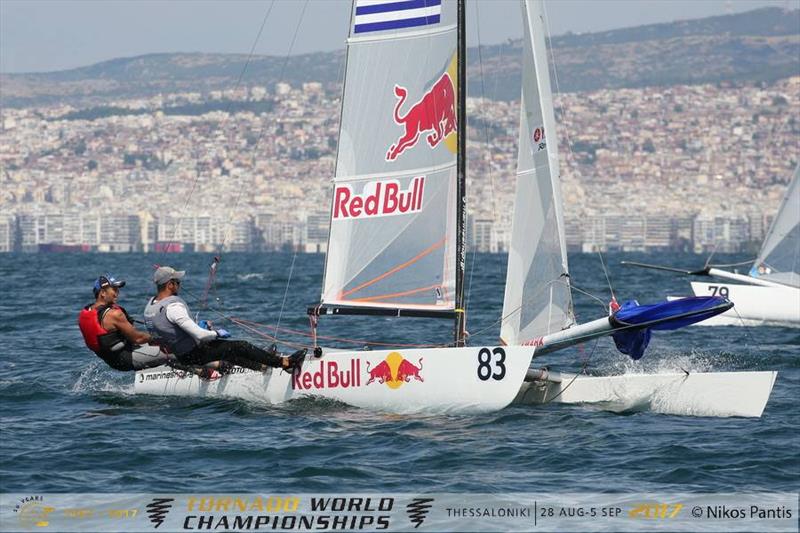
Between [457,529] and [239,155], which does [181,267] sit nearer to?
[457,529]

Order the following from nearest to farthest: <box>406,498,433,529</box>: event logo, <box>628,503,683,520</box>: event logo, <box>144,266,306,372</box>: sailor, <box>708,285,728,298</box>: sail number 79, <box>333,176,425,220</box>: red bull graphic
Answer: <box>406,498,433,529</box>: event logo < <box>628,503,683,520</box>: event logo < <box>144,266,306,372</box>: sailor < <box>333,176,425,220</box>: red bull graphic < <box>708,285,728,298</box>: sail number 79

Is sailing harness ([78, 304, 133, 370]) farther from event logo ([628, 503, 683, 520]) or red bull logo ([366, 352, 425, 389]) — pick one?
event logo ([628, 503, 683, 520])

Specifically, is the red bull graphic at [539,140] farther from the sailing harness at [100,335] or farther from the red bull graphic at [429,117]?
the sailing harness at [100,335]

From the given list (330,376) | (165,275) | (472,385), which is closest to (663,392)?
(472,385)

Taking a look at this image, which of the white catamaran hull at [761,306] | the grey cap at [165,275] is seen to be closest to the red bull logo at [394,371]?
the grey cap at [165,275]

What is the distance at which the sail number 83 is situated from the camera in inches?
439

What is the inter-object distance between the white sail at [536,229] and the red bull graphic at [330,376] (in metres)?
1.74

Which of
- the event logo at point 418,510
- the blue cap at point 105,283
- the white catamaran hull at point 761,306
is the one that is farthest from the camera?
the white catamaran hull at point 761,306

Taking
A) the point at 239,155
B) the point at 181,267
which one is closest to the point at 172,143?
the point at 239,155

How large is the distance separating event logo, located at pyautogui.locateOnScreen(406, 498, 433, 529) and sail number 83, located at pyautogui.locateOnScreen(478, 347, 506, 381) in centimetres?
289

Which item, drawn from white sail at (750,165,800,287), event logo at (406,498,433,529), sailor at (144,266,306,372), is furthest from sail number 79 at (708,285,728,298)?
event logo at (406,498,433,529)

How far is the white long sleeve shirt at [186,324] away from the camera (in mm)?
11523

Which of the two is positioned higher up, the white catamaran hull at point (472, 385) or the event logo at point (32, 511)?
the white catamaran hull at point (472, 385)

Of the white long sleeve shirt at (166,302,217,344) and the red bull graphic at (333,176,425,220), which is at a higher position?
the red bull graphic at (333,176,425,220)
